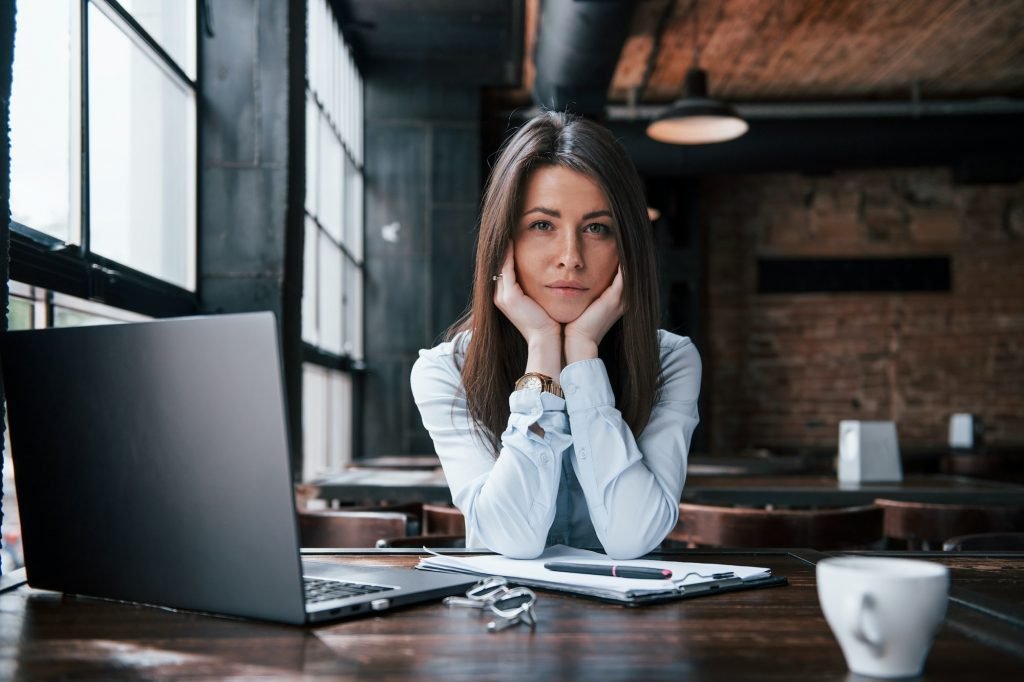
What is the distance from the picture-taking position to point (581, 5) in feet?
16.0

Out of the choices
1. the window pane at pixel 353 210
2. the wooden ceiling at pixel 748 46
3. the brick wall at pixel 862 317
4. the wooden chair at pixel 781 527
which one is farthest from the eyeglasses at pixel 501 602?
the brick wall at pixel 862 317

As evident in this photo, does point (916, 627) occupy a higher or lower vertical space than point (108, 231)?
lower

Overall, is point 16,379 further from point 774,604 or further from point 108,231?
point 108,231

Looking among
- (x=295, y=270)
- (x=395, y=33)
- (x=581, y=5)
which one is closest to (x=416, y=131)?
(x=395, y=33)

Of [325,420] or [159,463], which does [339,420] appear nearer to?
[325,420]

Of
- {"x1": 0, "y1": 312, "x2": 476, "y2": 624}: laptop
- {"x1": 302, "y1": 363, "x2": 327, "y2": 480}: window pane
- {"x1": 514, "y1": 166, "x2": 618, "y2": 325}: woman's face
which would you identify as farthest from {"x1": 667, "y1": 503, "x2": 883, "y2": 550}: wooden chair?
{"x1": 302, "y1": 363, "x2": 327, "y2": 480}: window pane

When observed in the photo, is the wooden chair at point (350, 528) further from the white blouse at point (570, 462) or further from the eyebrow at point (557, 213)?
the eyebrow at point (557, 213)

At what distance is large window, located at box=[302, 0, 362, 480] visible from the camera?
5.37m

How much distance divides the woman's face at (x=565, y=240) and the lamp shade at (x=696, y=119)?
11.7ft

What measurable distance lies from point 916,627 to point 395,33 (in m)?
6.40

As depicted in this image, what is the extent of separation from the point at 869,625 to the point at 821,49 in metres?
6.98

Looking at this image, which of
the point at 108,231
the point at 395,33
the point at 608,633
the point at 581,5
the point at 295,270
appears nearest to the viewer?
the point at 608,633

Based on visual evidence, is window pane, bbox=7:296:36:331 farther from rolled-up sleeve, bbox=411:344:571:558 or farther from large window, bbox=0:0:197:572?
rolled-up sleeve, bbox=411:344:571:558

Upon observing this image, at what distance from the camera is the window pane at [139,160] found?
8.84 ft
